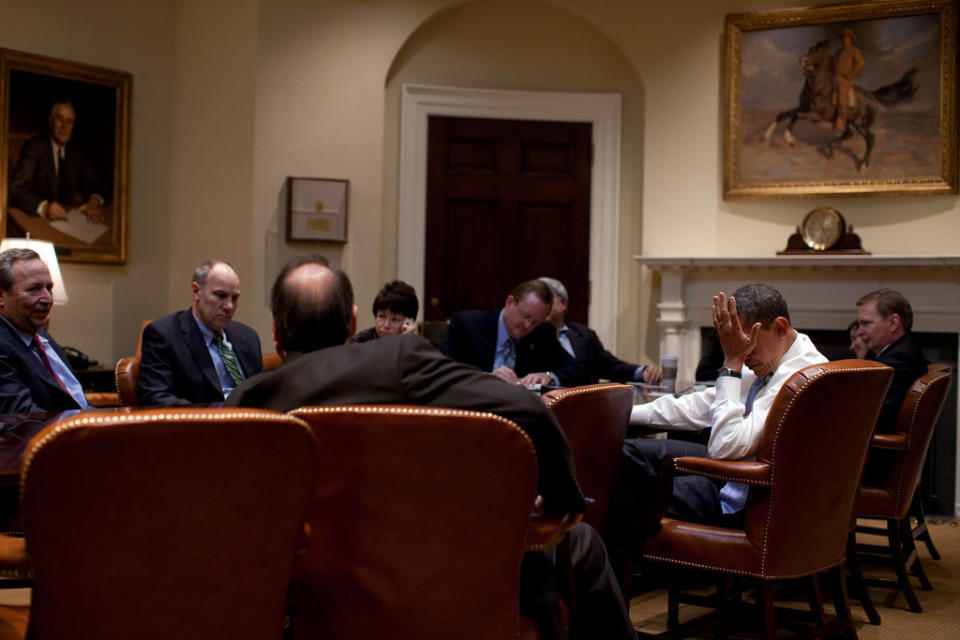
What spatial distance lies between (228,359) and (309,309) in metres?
2.04

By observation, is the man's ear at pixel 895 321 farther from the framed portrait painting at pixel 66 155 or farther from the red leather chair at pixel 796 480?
the framed portrait painting at pixel 66 155

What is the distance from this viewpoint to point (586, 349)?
17.6ft

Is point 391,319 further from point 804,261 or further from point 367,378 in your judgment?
point 804,261

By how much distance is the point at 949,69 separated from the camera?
5840 mm

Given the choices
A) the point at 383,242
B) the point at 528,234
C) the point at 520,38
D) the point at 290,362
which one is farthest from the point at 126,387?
the point at 520,38

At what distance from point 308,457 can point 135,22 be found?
5.48 m

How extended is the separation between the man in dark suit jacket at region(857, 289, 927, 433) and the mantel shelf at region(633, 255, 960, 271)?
A: 1511mm

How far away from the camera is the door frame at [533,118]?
6.64 meters

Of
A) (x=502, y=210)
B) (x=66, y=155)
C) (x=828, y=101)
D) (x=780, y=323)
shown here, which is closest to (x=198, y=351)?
(x=780, y=323)

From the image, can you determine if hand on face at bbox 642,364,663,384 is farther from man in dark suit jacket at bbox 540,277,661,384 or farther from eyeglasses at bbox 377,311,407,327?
eyeglasses at bbox 377,311,407,327

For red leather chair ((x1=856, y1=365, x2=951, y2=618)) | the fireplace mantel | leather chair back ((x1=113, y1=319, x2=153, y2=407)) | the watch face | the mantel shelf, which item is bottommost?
red leather chair ((x1=856, y1=365, x2=951, y2=618))

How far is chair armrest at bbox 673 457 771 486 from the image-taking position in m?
2.62

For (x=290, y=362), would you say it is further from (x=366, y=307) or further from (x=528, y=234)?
(x=528, y=234)

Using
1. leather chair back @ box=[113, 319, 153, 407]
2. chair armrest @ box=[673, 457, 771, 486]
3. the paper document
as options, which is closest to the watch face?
chair armrest @ box=[673, 457, 771, 486]
